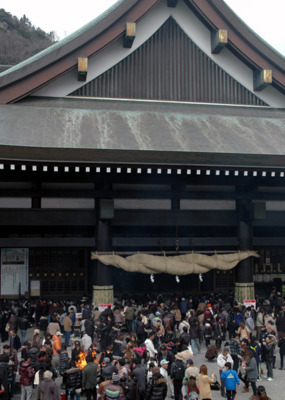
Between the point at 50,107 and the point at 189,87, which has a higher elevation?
the point at 189,87

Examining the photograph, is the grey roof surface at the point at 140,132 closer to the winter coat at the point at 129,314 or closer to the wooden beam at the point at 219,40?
the wooden beam at the point at 219,40

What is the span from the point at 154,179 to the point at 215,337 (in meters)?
6.46

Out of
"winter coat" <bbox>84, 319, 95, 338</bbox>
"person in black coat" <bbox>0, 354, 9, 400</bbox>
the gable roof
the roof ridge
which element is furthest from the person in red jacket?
the roof ridge

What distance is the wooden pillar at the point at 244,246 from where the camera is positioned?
1859 cm

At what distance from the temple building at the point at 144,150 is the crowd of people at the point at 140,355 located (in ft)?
7.35

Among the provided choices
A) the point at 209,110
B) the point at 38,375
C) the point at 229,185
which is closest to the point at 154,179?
the point at 229,185

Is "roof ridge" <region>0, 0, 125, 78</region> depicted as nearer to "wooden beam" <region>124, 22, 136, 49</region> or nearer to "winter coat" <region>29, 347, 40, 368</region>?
"wooden beam" <region>124, 22, 136, 49</region>

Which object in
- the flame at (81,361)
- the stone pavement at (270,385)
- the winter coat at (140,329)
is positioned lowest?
the stone pavement at (270,385)

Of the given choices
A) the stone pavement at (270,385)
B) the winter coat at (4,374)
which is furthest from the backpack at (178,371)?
the winter coat at (4,374)

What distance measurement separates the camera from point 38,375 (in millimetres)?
10945

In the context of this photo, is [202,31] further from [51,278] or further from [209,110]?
[51,278]

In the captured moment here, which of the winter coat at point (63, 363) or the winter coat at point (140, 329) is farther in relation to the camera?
the winter coat at point (140, 329)

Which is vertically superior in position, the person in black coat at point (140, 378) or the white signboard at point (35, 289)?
the white signboard at point (35, 289)

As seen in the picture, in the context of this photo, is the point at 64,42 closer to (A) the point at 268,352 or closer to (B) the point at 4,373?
(B) the point at 4,373
